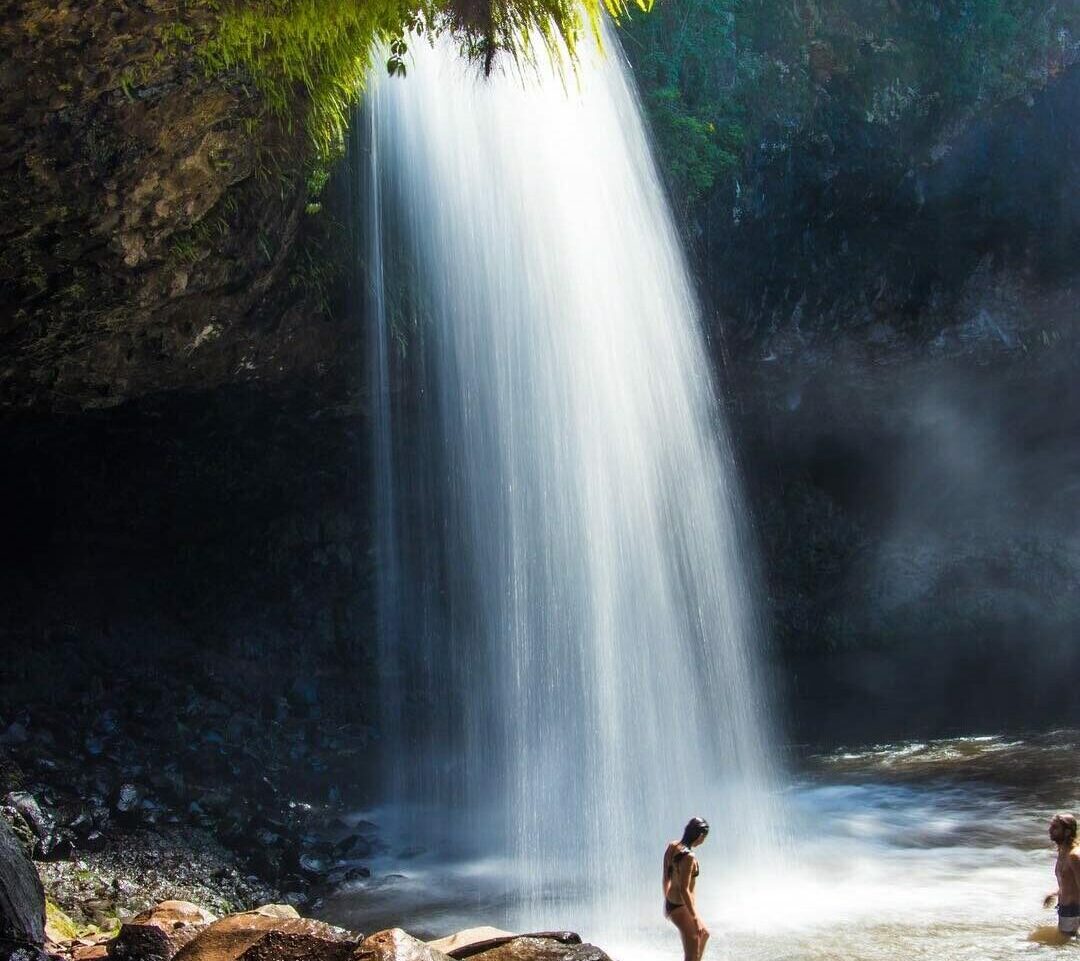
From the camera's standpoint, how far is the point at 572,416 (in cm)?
1218

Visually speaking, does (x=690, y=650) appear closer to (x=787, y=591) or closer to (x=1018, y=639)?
(x=787, y=591)

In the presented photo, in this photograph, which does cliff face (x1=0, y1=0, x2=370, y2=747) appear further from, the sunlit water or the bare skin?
the bare skin

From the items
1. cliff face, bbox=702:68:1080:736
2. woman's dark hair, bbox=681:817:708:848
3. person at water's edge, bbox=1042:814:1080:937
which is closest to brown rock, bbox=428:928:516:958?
woman's dark hair, bbox=681:817:708:848

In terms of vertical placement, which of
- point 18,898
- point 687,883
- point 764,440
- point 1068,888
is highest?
point 764,440

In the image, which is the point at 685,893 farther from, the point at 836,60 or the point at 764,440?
the point at 836,60

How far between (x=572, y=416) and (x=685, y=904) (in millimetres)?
6731

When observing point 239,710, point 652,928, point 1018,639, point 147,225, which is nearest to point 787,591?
point 1018,639

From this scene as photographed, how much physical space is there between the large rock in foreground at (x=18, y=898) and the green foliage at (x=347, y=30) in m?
4.93

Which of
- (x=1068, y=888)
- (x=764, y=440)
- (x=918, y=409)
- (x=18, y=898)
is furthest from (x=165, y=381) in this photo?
(x=918, y=409)

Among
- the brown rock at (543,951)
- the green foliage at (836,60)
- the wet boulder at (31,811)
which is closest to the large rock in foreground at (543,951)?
the brown rock at (543,951)

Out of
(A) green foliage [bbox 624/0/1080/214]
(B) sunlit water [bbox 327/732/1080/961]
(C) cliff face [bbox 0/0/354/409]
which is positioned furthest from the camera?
(A) green foliage [bbox 624/0/1080/214]

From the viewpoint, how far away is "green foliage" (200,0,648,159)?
582cm

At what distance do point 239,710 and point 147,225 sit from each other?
757 cm

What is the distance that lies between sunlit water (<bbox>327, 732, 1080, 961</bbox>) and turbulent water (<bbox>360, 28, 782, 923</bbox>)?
1.04 metres
